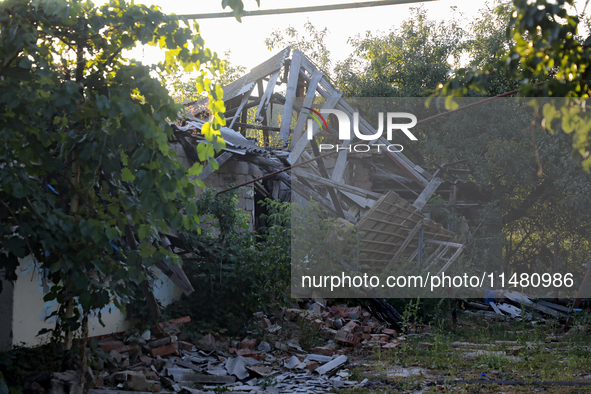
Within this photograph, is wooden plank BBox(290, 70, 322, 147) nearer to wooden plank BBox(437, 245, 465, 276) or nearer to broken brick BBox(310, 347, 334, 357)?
wooden plank BBox(437, 245, 465, 276)

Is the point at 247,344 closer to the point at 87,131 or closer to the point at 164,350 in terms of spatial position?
the point at 164,350

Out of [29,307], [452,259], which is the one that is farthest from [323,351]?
[452,259]

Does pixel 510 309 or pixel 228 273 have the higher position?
pixel 228 273

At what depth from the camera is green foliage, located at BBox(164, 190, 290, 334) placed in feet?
21.5

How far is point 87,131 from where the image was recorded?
322 centimetres

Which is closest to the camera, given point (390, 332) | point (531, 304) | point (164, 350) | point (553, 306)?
point (164, 350)

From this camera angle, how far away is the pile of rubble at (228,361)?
4.82 m

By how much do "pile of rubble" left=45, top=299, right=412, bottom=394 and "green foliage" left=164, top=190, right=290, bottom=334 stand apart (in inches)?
13.7

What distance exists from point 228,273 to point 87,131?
3.62 meters

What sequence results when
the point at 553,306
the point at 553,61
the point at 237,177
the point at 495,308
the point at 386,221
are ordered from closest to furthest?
the point at 553,61 → the point at 237,177 → the point at 386,221 → the point at 495,308 → the point at 553,306

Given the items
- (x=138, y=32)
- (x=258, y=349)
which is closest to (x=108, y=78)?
(x=138, y=32)

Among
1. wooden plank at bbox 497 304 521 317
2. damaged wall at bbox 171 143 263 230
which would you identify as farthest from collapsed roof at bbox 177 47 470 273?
wooden plank at bbox 497 304 521 317

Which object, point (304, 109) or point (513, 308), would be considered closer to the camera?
point (513, 308)

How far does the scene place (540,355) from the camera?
6512 mm
